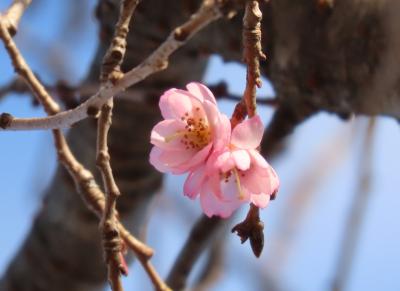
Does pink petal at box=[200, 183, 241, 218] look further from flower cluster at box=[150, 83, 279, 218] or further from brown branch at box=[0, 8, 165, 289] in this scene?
brown branch at box=[0, 8, 165, 289]

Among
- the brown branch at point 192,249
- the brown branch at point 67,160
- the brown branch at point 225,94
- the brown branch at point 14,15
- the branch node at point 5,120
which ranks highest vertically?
the brown branch at point 14,15

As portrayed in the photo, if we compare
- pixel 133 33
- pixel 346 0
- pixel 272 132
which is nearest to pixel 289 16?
pixel 346 0

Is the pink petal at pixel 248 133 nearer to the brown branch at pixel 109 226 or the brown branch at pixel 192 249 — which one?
the brown branch at pixel 109 226

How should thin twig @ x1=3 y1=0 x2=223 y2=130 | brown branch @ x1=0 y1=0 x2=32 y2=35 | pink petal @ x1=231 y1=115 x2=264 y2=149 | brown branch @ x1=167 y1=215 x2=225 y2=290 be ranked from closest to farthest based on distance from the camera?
thin twig @ x1=3 y1=0 x2=223 y2=130 < pink petal @ x1=231 y1=115 x2=264 y2=149 < brown branch @ x1=0 y1=0 x2=32 y2=35 < brown branch @ x1=167 y1=215 x2=225 y2=290

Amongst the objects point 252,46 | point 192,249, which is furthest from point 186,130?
point 192,249

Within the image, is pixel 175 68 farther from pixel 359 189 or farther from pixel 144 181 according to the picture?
pixel 359 189

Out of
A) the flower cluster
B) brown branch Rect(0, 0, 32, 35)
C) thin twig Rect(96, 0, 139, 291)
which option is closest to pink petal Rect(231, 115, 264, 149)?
the flower cluster

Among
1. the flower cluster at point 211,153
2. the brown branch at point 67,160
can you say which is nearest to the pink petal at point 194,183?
the flower cluster at point 211,153

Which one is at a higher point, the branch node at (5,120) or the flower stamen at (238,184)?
the branch node at (5,120)
